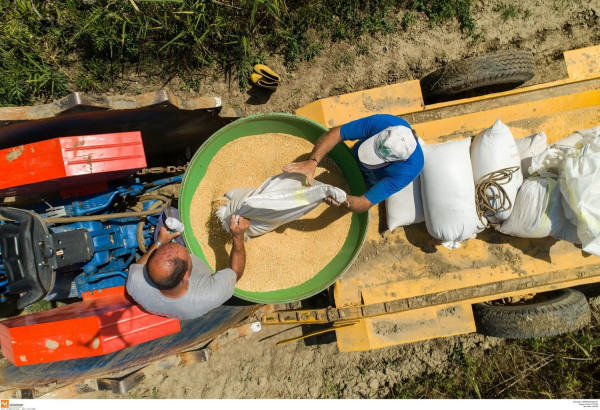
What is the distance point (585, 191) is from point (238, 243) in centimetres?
202

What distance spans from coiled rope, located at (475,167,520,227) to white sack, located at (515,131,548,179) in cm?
22

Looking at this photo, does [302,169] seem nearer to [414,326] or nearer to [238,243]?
[238,243]

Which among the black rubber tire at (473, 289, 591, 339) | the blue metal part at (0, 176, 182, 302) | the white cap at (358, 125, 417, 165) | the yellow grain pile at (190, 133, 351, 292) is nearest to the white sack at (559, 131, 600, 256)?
the black rubber tire at (473, 289, 591, 339)

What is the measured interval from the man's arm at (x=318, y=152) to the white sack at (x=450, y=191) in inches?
25.4

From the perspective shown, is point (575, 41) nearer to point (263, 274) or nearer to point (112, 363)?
point (263, 274)

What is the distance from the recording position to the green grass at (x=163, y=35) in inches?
118

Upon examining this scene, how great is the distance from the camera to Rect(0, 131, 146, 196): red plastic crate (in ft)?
6.43

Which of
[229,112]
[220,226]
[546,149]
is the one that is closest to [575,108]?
[546,149]

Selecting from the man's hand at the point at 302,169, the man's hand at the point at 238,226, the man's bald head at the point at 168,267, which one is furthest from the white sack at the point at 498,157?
the man's bald head at the point at 168,267

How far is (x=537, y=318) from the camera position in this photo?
272 centimetres

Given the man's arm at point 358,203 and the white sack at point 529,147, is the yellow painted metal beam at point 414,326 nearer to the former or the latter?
the man's arm at point 358,203

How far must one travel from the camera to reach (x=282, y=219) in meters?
2.31

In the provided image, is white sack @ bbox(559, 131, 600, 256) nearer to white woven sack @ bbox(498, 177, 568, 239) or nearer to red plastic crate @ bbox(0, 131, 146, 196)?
white woven sack @ bbox(498, 177, 568, 239)

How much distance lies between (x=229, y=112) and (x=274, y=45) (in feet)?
3.77
